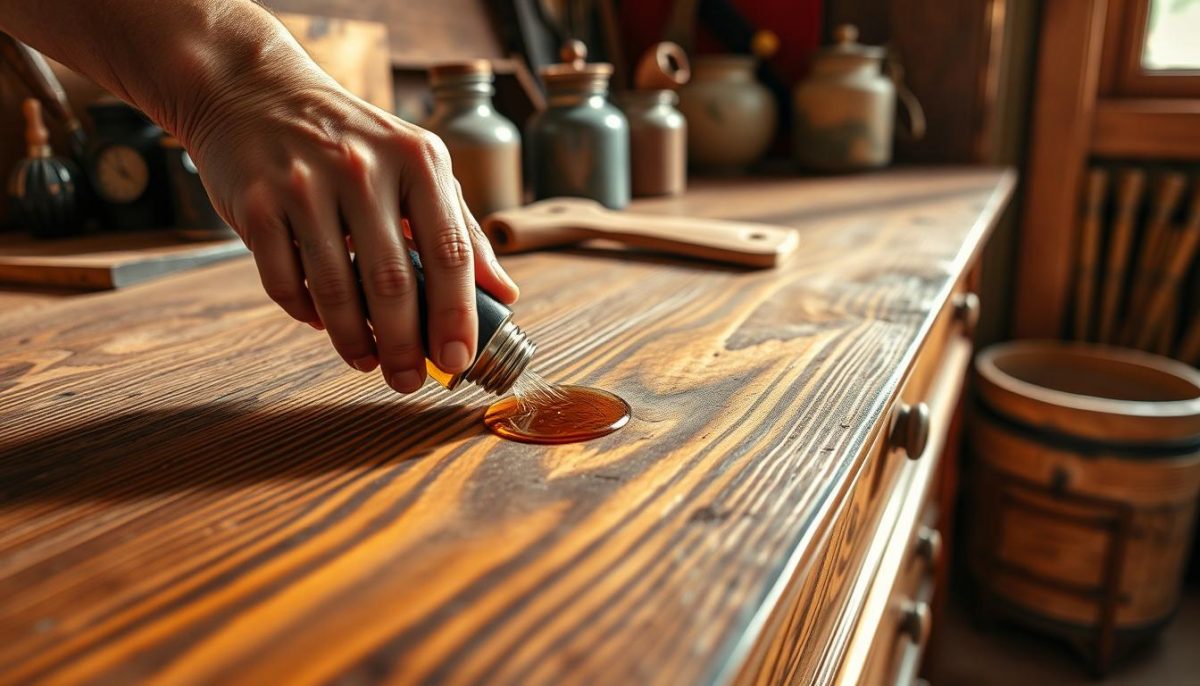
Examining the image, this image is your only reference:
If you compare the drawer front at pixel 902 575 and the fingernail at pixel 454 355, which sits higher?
the fingernail at pixel 454 355

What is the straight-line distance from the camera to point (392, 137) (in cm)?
51

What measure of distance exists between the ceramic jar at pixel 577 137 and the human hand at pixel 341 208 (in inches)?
33.1

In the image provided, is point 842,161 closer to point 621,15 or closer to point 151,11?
point 621,15

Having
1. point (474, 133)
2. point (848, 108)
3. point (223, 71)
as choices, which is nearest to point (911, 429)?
point (223, 71)

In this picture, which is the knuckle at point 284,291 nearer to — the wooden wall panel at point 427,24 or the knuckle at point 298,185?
the knuckle at point 298,185

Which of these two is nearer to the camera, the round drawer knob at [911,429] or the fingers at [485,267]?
the fingers at [485,267]

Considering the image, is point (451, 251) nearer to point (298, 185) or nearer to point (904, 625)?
point (298, 185)

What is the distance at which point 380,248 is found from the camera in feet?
1.63

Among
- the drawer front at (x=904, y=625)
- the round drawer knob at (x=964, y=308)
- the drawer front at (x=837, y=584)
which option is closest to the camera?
the drawer front at (x=837, y=584)

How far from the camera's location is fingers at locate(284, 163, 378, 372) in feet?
1.59

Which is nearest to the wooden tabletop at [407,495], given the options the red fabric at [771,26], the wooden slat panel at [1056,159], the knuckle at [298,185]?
the knuckle at [298,185]

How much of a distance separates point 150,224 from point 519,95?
0.79 metres

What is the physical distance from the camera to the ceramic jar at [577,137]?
135 centimetres

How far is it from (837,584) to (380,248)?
398 millimetres
